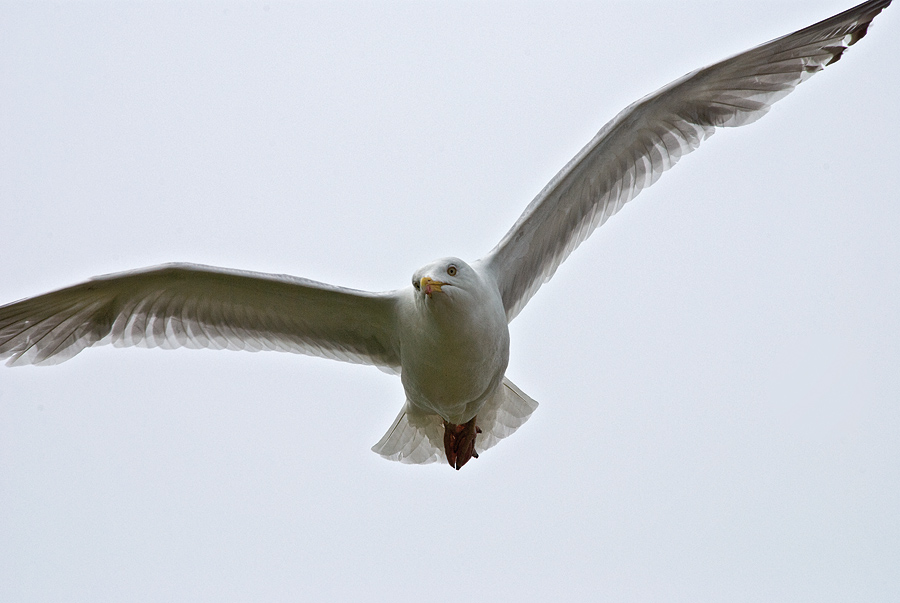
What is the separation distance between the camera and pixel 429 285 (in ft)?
22.7

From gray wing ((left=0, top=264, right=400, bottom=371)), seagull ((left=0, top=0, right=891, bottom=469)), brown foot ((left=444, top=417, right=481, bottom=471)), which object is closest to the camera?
seagull ((left=0, top=0, right=891, bottom=469))

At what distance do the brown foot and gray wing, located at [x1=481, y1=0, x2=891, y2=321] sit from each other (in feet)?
2.79

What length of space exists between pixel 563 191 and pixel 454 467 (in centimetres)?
207

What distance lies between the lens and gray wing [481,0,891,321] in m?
7.73

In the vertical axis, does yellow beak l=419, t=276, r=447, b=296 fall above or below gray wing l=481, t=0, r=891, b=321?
below

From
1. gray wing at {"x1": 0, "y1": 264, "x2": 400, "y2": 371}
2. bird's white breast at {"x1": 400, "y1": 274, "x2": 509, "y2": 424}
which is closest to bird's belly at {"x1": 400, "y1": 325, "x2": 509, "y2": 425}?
bird's white breast at {"x1": 400, "y1": 274, "x2": 509, "y2": 424}

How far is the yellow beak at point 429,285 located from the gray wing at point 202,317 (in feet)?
3.00

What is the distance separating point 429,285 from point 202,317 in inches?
83.2

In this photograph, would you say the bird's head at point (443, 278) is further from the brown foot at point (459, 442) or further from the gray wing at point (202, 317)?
the brown foot at point (459, 442)

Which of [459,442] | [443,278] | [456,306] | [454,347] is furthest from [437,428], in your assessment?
[443,278]

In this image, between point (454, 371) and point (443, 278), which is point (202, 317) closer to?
point (454, 371)

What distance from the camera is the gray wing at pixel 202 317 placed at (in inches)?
309

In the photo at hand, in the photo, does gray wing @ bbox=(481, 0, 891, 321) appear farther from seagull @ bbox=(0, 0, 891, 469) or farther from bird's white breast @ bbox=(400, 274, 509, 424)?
bird's white breast @ bbox=(400, 274, 509, 424)

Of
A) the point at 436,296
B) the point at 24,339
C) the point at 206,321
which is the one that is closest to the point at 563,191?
the point at 436,296
